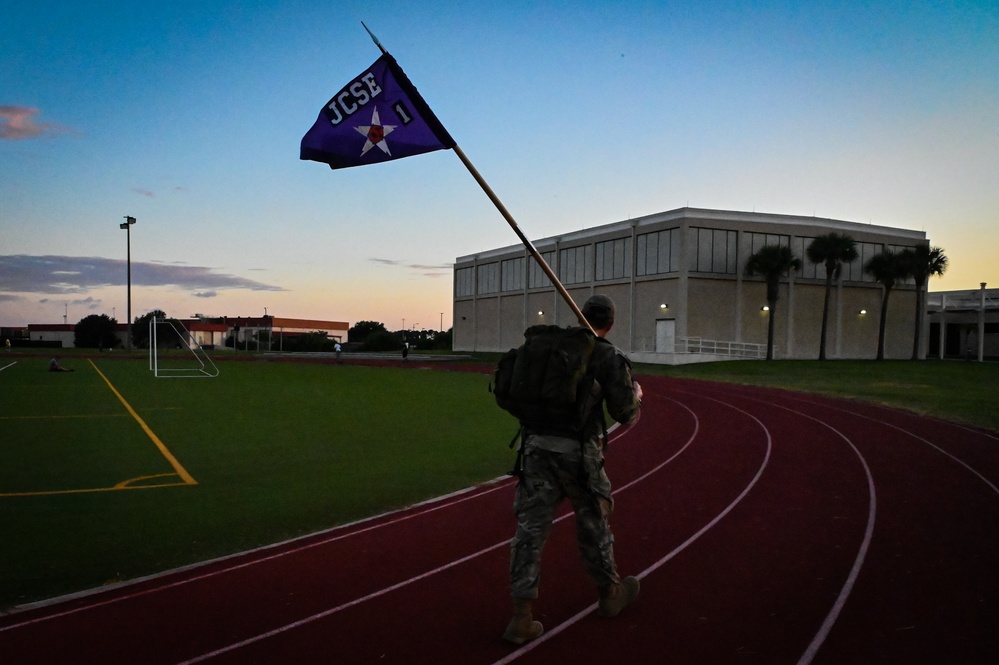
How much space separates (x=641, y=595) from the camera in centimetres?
546

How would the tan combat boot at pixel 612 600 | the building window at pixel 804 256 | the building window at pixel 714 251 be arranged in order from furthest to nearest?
the building window at pixel 804 256, the building window at pixel 714 251, the tan combat boot at pixel 612 600

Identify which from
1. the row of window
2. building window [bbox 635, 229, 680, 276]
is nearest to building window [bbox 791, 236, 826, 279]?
the row of window

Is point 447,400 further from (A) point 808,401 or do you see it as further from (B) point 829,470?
(B) point 829,470

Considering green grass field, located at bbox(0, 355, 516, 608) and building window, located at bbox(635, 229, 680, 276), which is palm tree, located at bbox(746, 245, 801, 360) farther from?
green grass field, located at bbox(0, 355, 516, 608)

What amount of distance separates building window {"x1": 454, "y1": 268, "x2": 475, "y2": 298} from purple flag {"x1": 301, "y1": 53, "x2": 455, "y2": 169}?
6492 cm

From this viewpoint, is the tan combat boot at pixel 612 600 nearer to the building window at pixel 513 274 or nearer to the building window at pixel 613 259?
the building window at pixel 613 259

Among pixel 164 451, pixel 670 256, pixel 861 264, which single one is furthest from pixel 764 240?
pixel 164 451

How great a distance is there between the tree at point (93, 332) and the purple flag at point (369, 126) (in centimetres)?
11450

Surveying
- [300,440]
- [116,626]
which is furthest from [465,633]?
[300,440]

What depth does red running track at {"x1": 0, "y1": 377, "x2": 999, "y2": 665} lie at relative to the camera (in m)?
4.53

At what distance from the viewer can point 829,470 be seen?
1066 cm

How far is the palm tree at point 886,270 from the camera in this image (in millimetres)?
47375

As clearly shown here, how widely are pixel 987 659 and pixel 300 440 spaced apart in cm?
1174

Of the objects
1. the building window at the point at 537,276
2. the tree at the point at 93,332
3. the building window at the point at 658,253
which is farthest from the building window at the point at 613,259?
the tree at the point at 93,332
